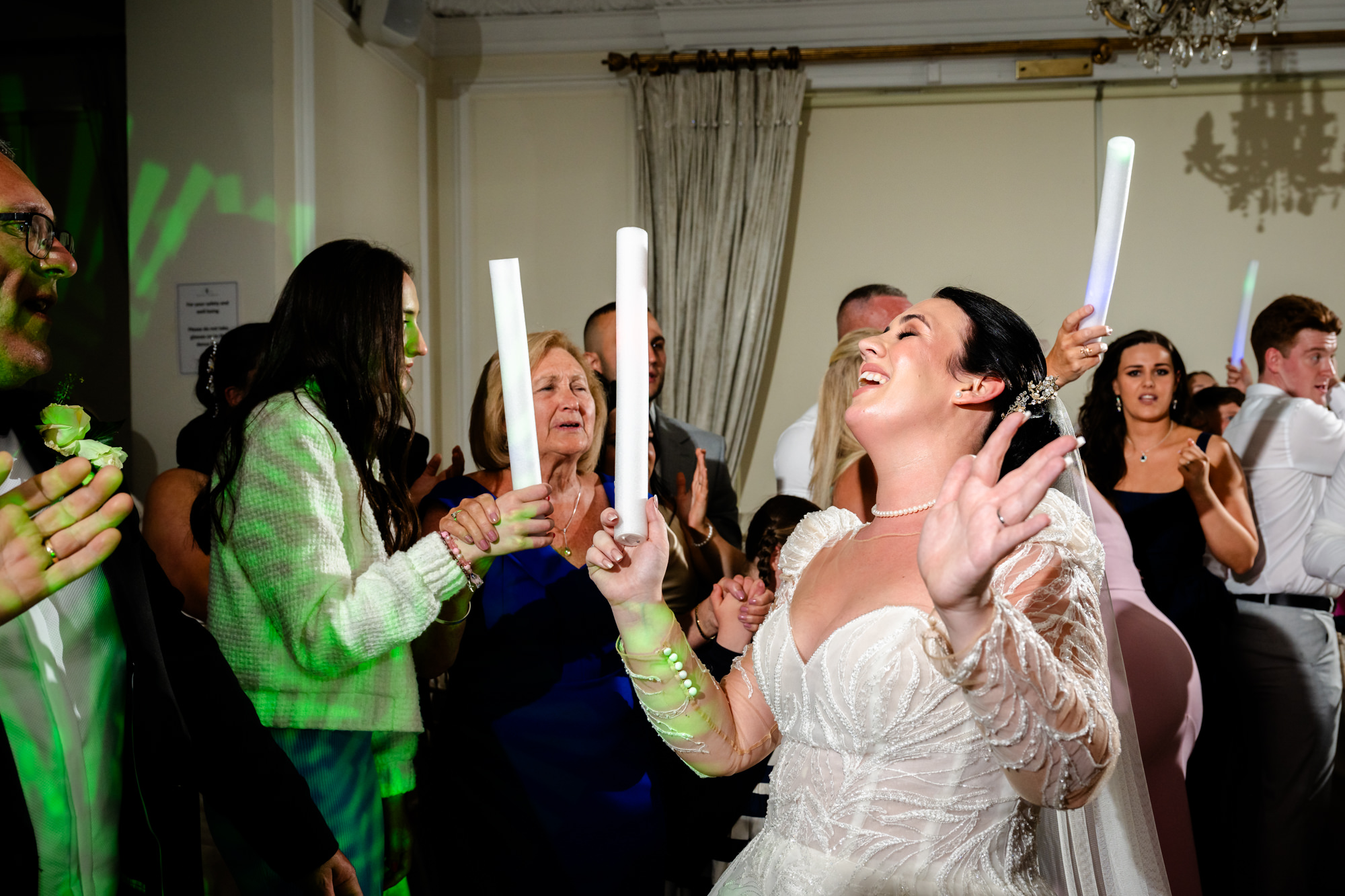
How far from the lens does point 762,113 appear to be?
15.8 ft

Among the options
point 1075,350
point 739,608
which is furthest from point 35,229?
point 1075,350

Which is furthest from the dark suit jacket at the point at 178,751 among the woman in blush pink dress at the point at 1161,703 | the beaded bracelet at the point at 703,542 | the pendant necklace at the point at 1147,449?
the pendant necklace at the point at 1147,449

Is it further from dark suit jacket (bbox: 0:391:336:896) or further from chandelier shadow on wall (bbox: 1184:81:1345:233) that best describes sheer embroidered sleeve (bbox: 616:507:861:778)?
chandelier shadow on wall (bbox: 1184:81:1345:233)

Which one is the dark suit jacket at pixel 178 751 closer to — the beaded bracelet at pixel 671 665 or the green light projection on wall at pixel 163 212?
the beaded bracelet at pixel 671 665

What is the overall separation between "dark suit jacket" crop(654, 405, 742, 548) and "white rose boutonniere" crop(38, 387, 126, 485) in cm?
199

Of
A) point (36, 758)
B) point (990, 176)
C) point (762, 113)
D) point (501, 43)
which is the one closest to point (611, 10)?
point (501, 43)

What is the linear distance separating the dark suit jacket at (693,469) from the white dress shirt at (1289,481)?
5.31ft

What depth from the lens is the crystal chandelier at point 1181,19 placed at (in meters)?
3.52

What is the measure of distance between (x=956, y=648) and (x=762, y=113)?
427 cm

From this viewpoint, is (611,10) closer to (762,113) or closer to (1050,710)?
(762,113)

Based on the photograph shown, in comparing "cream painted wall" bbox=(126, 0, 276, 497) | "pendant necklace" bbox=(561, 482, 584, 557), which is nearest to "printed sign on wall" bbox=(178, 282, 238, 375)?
"cream painted wall" bbox=(126, 0, 276, 497)

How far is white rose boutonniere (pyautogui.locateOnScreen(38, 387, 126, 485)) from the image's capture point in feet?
3.63

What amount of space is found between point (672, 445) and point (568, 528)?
108 centimetres

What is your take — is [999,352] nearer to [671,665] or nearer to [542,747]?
[671,665]
